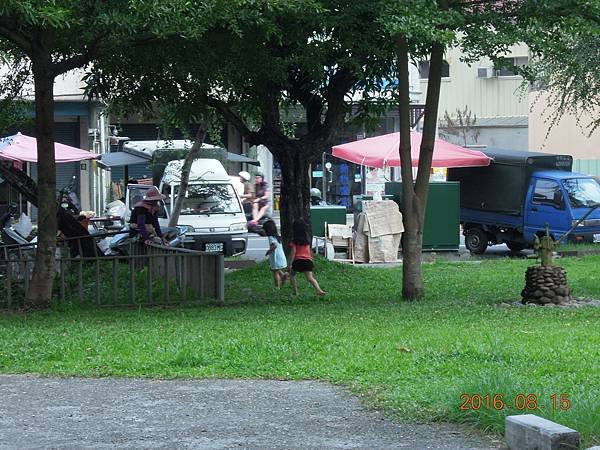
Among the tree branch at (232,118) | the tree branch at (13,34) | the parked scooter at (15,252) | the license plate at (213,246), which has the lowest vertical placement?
the license plate at (213,246)

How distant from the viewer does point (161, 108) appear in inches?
773

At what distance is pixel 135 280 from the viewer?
15469mm

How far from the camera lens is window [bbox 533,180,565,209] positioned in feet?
82.2

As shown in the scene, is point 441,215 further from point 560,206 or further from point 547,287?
point 547,287

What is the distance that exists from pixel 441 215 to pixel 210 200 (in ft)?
17.6

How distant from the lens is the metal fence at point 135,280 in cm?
1523

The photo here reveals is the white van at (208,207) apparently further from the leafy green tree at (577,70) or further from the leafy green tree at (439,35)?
the leafy green tree at (439,35)

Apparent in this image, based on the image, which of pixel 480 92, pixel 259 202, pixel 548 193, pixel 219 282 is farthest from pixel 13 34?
pixel 480 92

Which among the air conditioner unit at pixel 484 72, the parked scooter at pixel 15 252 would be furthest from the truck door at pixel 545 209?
the air conditioner unit at pixel 484 72

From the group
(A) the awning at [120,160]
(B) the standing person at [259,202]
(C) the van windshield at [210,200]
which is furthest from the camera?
(B) the standing person at [259,202]

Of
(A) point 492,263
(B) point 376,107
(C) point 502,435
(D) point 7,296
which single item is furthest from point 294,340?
(A) point 492,263

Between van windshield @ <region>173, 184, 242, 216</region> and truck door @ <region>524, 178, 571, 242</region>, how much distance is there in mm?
6744

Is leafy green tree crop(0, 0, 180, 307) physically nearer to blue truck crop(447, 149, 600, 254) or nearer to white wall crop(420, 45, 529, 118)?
blue truck crop(447, 149, 600, 254)

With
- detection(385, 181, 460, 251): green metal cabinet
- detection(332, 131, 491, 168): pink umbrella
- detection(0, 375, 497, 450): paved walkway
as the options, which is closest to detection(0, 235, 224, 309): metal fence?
detection(0, 375, 497, 450): paved walkway
